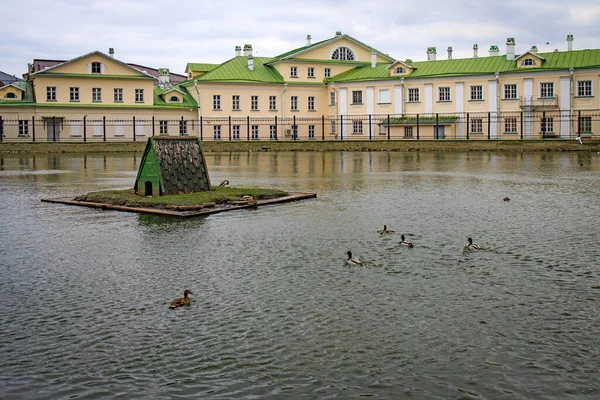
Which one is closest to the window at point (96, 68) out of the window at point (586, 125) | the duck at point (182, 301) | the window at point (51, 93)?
the window at point (51, 93)

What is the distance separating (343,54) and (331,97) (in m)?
5.14

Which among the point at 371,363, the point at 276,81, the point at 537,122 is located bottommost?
the point at 371,363

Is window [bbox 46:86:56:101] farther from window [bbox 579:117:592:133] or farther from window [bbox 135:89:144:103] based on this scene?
window [bbox 579:117:592:133]

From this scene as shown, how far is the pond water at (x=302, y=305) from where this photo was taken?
5828 mm

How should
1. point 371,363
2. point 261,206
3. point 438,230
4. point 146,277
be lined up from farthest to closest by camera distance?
point 261,206
point 438,230
point 146,277
point 371,363

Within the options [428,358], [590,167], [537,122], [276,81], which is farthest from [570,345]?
[276,81]

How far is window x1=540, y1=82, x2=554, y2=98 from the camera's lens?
62.5m

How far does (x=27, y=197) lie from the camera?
61.5 feet

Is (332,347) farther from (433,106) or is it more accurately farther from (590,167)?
(433,106)

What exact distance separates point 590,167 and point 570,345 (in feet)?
80.1

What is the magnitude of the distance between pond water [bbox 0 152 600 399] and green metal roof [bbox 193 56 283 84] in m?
56.5

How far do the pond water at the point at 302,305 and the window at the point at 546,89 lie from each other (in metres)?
50.5

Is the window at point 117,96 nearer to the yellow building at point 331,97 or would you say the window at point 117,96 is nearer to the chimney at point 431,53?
the yellow building at point 331,97

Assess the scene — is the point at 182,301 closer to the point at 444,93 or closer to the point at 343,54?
the point at 444,93
